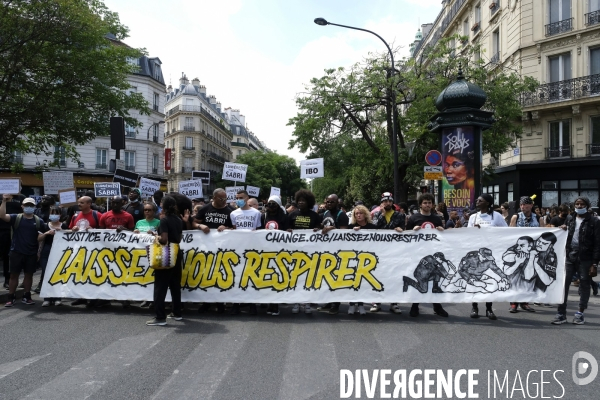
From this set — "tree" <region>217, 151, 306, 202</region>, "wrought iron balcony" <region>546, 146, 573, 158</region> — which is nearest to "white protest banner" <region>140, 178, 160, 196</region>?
"wrought iron balcony" <region>546, 146, 573, 158</region>

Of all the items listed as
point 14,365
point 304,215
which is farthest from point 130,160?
point 14,365

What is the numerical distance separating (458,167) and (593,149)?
523 inches

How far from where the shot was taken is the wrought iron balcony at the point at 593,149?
24.4 m

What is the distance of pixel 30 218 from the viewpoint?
8.61 m

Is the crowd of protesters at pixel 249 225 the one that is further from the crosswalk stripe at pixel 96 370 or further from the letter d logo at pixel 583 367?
the letter d logo at pixel 583 367

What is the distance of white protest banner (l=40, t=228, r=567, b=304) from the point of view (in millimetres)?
7680

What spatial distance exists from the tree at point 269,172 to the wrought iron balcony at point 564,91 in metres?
50.4

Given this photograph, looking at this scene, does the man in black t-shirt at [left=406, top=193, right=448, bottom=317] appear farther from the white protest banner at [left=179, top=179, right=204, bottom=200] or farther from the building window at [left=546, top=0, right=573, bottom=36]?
the building window at [left=546, top=0, right=573, bottom=36]

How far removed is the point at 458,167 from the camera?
A: 15.3 metres

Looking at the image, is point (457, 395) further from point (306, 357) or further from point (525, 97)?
point (525, 97)

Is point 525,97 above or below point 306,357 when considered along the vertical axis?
above

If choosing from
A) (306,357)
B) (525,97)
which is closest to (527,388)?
(306,357)

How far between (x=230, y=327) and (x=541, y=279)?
471cm

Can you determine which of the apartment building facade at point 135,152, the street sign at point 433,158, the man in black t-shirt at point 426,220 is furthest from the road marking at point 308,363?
the apartment building facade at point 135,152
